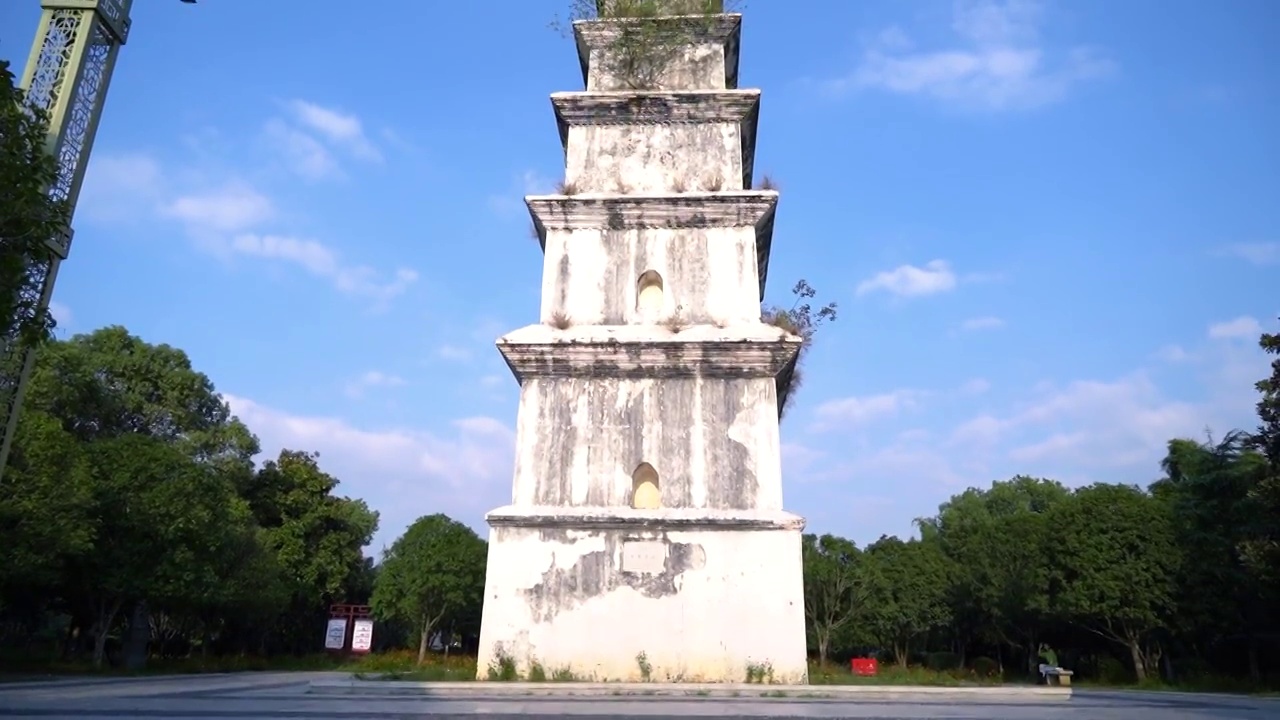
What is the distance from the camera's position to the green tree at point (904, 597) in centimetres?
4206

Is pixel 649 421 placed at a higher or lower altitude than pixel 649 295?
lower

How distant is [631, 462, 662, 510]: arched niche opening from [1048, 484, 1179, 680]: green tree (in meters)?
22.7

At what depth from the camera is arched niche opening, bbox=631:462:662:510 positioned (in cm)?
1511

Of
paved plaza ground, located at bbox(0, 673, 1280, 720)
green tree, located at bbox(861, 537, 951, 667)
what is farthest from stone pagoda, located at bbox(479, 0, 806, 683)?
green tree, located at bbox(861, 537, 951, 667)

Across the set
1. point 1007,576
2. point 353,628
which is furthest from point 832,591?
point 353,628

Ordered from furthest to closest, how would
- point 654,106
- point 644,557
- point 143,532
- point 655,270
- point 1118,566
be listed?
1. point 1118,566
2. point 143,532
3. point 654,106
4. point 655,270
5. point 644,557

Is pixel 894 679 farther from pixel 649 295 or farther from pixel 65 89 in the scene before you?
pixel 65 89

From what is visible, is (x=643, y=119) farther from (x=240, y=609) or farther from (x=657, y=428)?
(x=240, y=609)

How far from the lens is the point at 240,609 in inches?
1389

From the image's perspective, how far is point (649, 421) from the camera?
1516 centimetres

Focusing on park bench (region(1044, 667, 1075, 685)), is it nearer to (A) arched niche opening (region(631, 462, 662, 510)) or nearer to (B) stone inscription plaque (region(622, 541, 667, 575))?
(A) arched niche opening (region(631, 462, 662, 510))

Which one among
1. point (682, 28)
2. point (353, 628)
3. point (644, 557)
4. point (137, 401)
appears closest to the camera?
point (644, 557)

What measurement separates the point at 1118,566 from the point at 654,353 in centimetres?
2353

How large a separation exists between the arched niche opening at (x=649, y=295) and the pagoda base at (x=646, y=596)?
12.2ft
